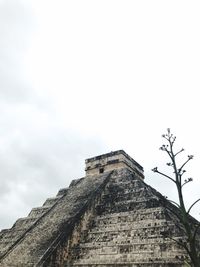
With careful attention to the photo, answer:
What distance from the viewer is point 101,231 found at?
11.1 m

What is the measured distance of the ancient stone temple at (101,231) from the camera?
368 inches

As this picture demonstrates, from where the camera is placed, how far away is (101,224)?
457 inches

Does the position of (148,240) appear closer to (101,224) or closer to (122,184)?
(101,224)

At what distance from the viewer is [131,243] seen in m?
9.77

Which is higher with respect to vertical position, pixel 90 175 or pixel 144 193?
pixel 90 175

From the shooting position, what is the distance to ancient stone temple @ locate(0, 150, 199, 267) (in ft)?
30.7

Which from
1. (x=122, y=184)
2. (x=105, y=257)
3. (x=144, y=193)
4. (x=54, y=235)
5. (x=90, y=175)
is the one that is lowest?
(x=105, y=257)

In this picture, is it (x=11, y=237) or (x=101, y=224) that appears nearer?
(x=101, y=224)

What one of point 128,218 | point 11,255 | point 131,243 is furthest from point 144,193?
point 11,255

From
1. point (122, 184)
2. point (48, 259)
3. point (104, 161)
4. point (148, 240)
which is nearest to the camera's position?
point (148, 240)

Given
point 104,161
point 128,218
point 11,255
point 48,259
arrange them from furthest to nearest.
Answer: point 104,161 → point 11,255 → point 128,218 → point 48,259

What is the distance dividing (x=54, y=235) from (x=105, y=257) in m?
2.74

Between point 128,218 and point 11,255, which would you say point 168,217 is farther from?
point 11,255

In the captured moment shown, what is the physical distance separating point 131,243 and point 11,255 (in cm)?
508
